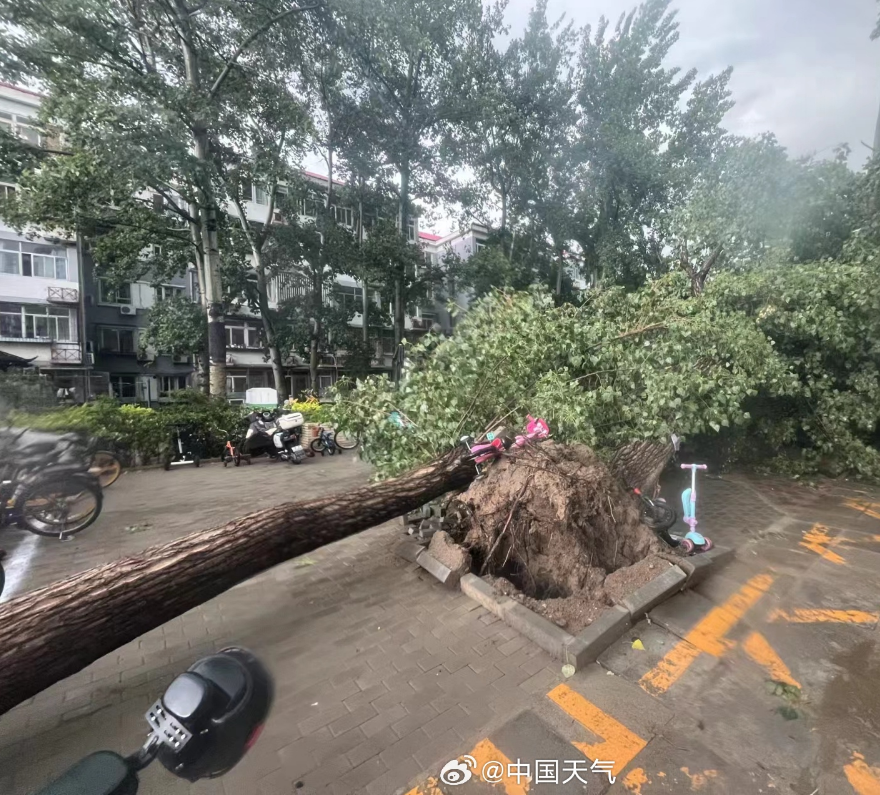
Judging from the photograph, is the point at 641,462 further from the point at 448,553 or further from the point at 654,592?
the point at 448,553

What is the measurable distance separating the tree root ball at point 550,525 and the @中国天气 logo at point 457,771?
1584 mm

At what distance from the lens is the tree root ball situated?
11.7 feet

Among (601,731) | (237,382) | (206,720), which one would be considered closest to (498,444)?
(601,731)

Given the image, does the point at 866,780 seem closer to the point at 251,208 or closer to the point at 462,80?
the point at 462,80

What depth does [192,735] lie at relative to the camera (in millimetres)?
992

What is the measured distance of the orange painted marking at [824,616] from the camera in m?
3.21

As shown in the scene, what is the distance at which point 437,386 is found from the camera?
4.65m

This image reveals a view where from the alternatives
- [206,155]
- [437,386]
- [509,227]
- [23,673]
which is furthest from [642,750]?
[509,227]

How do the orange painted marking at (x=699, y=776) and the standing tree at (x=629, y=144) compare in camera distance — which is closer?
the orange painted marking at (x=699, y=776)

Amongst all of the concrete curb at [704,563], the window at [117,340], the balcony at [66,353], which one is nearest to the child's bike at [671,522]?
the concrete curb at [704,563]

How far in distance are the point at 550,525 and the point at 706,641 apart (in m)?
1.22

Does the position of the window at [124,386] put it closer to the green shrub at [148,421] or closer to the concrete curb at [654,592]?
A: the green shrub at [148,421]

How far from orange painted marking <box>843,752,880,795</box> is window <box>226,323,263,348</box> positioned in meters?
25.3

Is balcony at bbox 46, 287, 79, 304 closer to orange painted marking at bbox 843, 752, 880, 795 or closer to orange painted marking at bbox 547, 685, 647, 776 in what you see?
orange painted marking at bbox 547, 685, 647, 776
